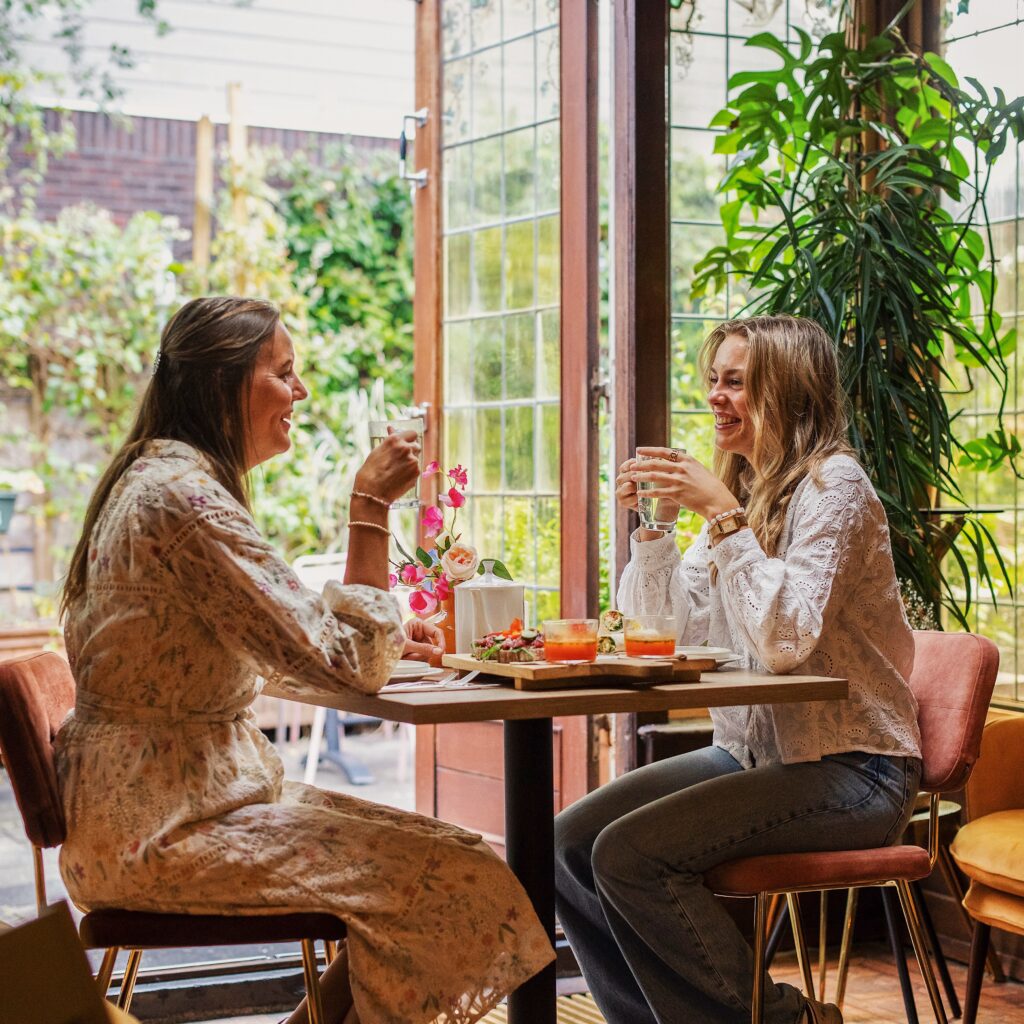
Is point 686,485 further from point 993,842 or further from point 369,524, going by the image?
point 993,842

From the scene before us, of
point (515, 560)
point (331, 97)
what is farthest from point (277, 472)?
point (515, 560)

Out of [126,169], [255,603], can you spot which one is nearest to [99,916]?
[255,603]

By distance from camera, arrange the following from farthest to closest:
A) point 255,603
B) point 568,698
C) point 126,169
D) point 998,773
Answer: point 126,169
point 998,773
point 568,698
point 255,603

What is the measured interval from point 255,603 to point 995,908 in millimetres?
1535

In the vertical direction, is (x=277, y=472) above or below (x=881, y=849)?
above

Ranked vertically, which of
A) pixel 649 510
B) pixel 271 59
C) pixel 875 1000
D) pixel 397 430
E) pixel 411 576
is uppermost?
pixel 271 59

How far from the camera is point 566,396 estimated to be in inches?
136

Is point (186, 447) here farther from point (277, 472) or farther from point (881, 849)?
point (277, 472)

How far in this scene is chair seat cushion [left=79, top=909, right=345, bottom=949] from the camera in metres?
1.71

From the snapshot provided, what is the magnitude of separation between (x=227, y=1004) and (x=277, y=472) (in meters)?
4.27

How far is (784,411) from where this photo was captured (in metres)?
2.31

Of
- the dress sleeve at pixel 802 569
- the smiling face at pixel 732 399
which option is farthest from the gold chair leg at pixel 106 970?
the smiling face at pixel 732 399

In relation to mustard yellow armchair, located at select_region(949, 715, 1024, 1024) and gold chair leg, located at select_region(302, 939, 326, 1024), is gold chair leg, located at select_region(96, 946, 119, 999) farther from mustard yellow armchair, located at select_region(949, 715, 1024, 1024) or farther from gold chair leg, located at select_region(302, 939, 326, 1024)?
mustard yellow armchair, located at select_region(949, 715, 1024, 1024)

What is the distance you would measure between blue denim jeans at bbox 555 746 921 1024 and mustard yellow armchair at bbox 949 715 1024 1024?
1.18 ft
